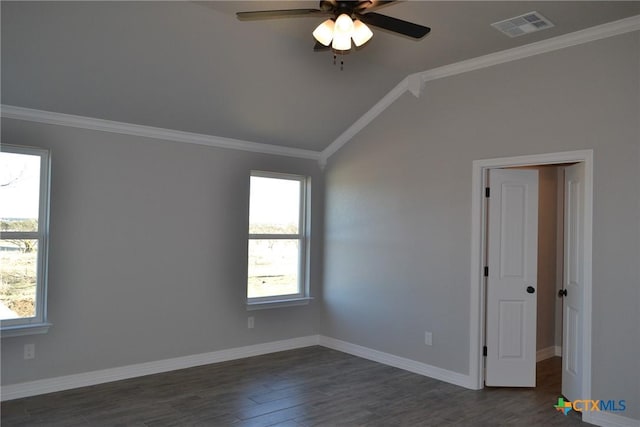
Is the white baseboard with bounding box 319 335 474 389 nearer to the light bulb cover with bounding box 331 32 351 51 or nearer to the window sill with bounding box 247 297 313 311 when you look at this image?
the window sill with bounding box 247 297 313 311

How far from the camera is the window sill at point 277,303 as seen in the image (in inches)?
220

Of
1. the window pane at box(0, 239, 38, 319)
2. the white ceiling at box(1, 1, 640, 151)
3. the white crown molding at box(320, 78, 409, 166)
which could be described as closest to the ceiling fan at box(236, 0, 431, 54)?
the white ceiling at box(1, 1, 640, 151)

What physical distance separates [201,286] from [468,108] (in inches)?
129

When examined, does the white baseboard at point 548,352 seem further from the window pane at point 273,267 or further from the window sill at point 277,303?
the window pane at point 273,267

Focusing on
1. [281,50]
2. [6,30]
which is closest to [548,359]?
[281,50]

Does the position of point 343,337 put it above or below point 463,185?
below

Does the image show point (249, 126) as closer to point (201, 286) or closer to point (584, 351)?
point (201, 286)

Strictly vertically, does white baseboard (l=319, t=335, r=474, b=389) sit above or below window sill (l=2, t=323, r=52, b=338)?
below

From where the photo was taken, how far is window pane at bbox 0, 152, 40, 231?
418cm

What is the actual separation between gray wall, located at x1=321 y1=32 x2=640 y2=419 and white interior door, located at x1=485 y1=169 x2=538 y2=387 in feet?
0.77

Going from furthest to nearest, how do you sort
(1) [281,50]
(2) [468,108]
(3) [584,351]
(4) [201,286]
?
(4) [201,286], (2) [468,108], (1) [281,50], (3) [584,351]

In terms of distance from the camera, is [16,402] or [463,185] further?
[463,185]

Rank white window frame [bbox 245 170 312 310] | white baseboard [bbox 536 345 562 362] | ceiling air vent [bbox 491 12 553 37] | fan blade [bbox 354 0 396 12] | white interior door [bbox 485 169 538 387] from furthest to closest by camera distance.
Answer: white window frame [bbox 245 170 312 310]
white baseboard [bbox 536 345 562 362]
white interior door [bbox 485 169 538 387]
ceiling air vent [bbox 491 12 553 37]
fan blade [bbox 354 0 396 12]

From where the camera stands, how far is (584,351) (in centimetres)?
383
